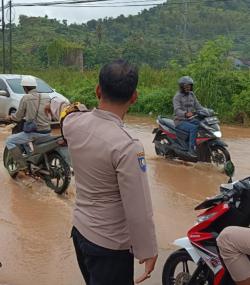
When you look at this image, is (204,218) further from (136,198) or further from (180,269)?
(136,198)

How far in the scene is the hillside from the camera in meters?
39.6

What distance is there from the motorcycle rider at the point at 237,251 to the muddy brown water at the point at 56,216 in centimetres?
173

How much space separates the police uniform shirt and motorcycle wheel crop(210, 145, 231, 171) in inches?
257

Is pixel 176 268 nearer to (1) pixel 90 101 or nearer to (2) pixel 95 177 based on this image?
(2) pixel 95 177

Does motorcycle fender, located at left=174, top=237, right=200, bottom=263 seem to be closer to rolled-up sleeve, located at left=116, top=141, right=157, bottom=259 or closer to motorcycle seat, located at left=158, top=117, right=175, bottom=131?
rolled-up sleeve, located at left=116, top=141, right=157, bottom=259

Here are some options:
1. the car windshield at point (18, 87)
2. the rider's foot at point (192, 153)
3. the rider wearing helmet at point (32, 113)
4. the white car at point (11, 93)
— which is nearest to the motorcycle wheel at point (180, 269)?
the rider wearing helmet at point (32, 113)

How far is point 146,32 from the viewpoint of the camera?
49.8 meters

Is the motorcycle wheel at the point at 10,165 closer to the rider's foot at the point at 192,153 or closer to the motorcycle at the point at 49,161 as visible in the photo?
the motorcycle at the point at 49,161

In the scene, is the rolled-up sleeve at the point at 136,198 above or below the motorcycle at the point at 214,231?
above

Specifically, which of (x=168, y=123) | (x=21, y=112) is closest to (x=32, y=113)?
(x=21, y=112)

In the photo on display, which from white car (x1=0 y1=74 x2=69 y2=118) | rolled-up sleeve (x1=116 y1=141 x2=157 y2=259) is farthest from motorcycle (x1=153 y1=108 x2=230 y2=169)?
rolled-up sleeve (x1=116 y1=141 x2=157 y2=259)

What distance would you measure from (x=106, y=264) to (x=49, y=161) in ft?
16.4

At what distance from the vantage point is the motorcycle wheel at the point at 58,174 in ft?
23.1

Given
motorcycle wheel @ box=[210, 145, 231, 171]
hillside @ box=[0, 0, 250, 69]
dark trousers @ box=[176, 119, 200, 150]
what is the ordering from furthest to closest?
hillside @ box=[0, 0, 250, 69] < dark trousers @ box=[176, 119, 200, 150] < motorcycle wheel @ box=[210, 145, 231, 171]
